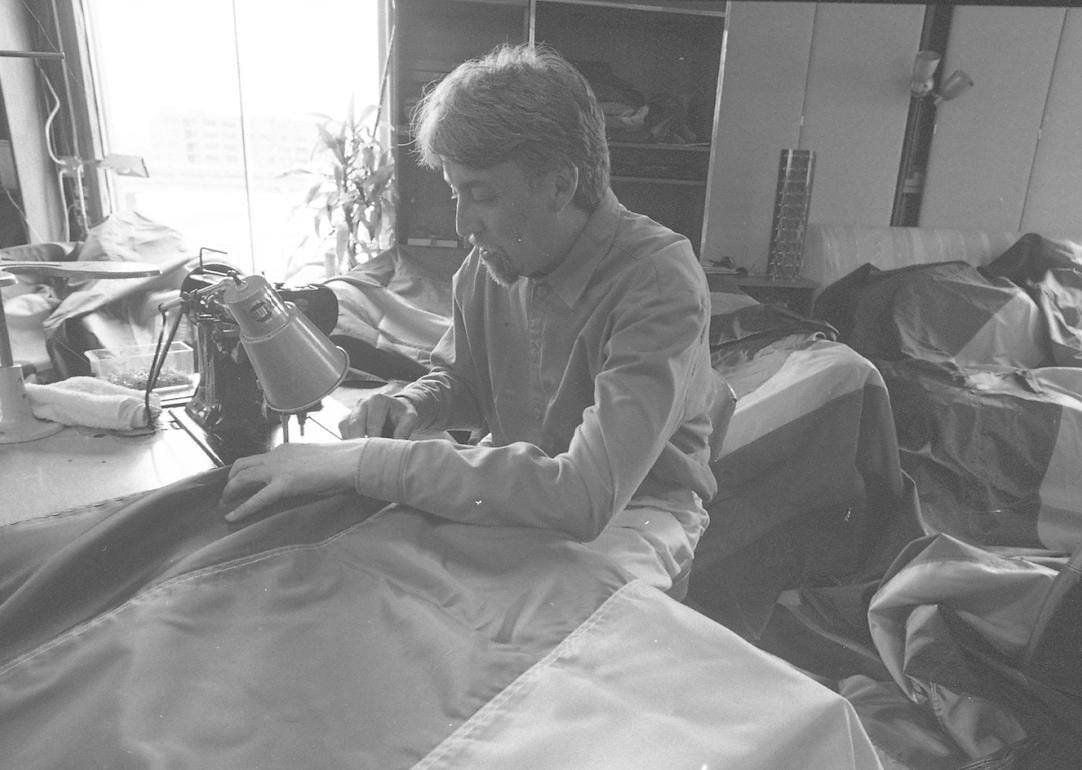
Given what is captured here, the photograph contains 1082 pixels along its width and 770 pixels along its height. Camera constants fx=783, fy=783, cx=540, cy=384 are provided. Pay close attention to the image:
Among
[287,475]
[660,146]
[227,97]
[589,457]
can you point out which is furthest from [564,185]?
[227,97]

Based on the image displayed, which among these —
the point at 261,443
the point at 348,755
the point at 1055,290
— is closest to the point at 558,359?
the point at 261,443

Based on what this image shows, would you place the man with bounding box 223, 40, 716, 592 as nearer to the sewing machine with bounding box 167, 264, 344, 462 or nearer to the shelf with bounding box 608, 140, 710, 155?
the sewing machine with bounding box 167, 264, 344, 462

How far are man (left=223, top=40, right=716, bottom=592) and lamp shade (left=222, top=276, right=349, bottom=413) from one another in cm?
8

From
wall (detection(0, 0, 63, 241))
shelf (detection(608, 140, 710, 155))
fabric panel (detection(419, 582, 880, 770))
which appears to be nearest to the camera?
fabric panel (detection(419, 582, 880, 770))

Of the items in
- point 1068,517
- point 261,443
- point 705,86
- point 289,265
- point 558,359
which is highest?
point 705,86

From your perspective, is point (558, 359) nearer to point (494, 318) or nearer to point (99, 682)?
point (494, 318)

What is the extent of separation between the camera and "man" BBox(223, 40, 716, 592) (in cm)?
93

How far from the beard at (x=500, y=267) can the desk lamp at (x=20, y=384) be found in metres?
0.56

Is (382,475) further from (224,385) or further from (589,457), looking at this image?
(224,385)

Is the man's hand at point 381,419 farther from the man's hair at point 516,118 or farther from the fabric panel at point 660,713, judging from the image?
the fabric panel at point 660,713

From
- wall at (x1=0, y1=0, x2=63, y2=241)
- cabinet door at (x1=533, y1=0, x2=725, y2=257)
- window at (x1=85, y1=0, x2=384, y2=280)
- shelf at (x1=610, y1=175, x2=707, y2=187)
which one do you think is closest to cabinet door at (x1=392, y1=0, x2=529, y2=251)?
cabinet door at (x1=533, y1=0, x2=725, y2=257)

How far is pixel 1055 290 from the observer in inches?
146

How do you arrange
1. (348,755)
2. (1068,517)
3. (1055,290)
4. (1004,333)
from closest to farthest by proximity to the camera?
1. (348,755)
2. (1068,517)
3. (1004,333)
4. (1055,290)

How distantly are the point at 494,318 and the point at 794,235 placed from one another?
2777 millimetres
